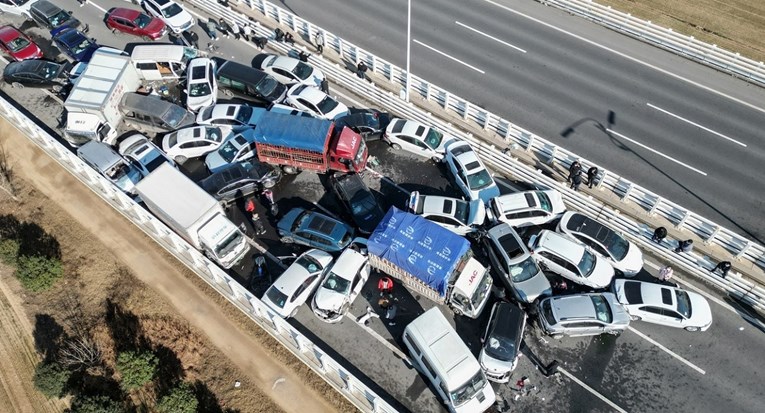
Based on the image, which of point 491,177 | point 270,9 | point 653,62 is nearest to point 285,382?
point 491,177

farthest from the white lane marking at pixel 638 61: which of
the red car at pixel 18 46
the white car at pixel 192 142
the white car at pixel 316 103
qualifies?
the red car at pixel 18 46

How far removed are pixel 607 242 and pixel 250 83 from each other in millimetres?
22919

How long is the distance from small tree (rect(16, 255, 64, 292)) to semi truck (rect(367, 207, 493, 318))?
53.8ft

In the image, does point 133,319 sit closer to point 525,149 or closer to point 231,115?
point 231,115

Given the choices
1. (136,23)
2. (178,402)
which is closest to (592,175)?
(178,402)

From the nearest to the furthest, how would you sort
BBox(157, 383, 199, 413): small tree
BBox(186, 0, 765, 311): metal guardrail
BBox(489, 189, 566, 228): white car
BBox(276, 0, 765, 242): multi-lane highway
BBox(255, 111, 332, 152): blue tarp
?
BBox(157, 383, 199, 413): small tree → BBox(186, 0, 765, 311): metal guardrail → BBox(489, 189, 566, 228): white car → BBox(255, 111, 332, 152): blue tarp → BBox(276, 0, 765, 242): multi-lane highway

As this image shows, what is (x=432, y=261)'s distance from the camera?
2323 cm

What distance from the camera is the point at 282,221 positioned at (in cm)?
2656

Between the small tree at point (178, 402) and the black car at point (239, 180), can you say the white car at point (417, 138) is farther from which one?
the small tree at point (178, 402)

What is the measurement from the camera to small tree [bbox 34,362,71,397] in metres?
22.5

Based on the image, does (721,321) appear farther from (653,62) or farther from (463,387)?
(653,62)

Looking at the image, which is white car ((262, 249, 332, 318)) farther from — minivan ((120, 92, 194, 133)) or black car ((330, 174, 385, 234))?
minivan ((120, 92, 194, 133))

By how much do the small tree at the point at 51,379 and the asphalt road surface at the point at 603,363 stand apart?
28.3ft

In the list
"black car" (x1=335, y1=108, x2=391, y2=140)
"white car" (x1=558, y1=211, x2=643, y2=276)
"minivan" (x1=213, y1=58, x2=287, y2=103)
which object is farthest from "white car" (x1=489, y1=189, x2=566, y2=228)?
"minivan" (x1=213, y1=58, x2=287, y2=103)
